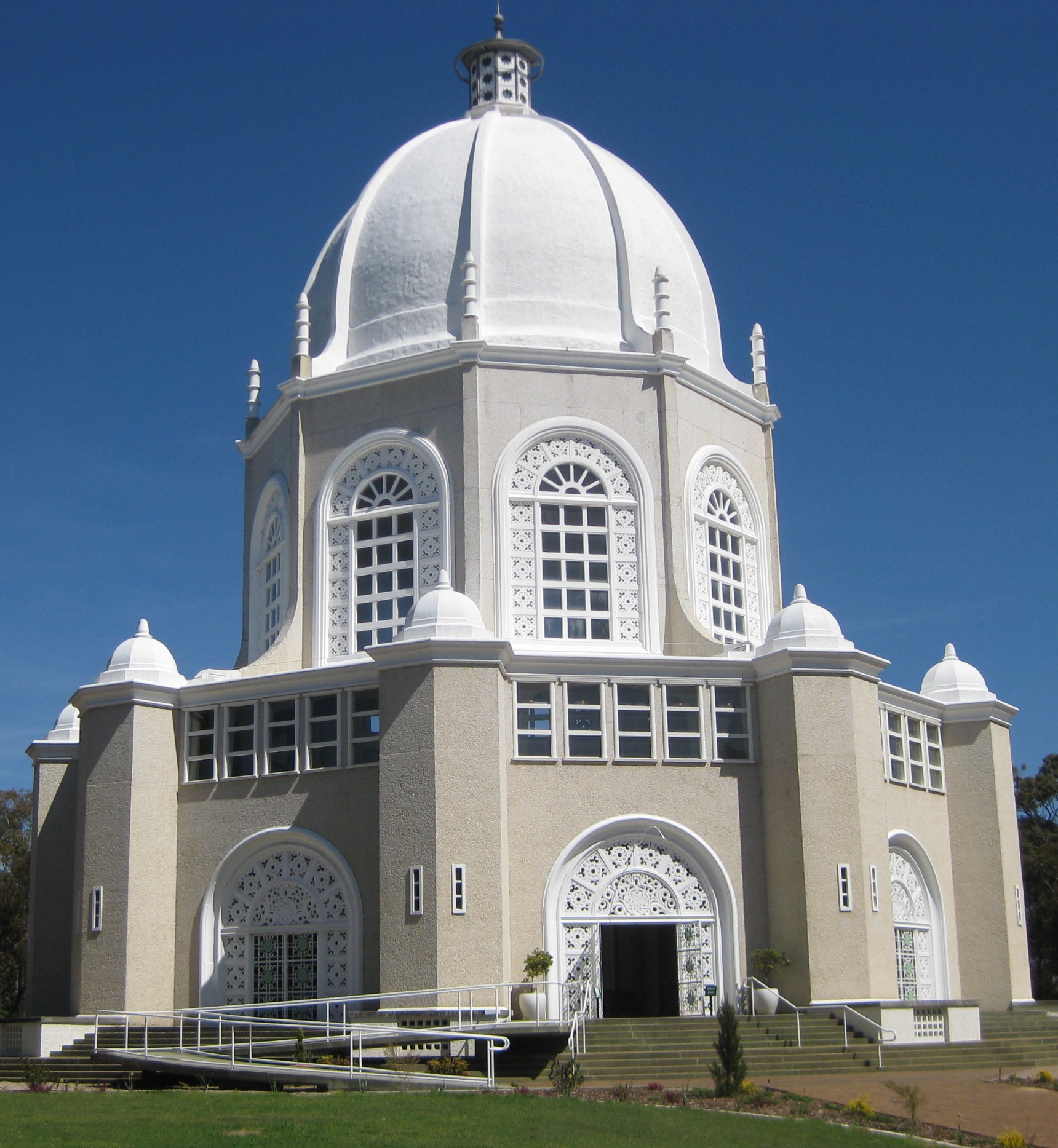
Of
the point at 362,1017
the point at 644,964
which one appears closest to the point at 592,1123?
the point at 362,1017

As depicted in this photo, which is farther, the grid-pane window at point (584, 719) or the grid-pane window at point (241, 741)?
the grid-pane window at point (241, 741)

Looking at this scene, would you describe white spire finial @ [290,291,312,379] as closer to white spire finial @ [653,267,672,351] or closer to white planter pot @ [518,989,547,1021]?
white spire finial @ [653,267,672,351]

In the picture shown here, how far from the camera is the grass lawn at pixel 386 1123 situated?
14766mm

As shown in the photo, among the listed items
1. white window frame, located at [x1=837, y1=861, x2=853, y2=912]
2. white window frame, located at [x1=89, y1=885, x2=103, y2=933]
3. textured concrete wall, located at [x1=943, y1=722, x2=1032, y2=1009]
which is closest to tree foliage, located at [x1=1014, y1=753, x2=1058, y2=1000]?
textured concrete wall, located at [x1=943, y1=722, x2=1032, y2=1009]

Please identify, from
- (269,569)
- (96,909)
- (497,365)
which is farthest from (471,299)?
(96,909)

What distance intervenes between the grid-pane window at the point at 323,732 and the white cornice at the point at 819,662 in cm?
781

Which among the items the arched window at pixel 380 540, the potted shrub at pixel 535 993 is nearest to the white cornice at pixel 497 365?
the arched window at pixel 380 540

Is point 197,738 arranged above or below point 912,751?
above

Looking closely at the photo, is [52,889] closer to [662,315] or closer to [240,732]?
[240,732]

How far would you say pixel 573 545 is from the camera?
3164cm

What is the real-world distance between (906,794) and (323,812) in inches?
445

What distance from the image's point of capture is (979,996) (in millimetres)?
31016

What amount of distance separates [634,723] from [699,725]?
1.16 metres

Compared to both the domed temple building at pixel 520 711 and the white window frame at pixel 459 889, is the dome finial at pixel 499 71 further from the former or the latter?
the white window frame at pixel 459 889
